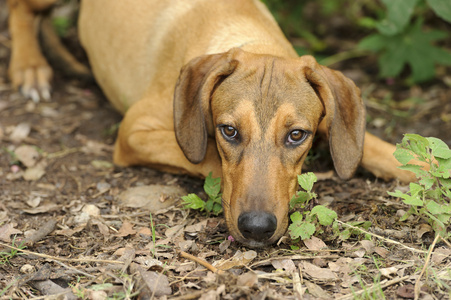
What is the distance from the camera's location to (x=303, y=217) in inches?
155

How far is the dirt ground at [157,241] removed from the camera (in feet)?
11.2

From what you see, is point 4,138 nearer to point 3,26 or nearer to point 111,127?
point 111,127

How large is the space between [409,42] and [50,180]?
4127 millimetres

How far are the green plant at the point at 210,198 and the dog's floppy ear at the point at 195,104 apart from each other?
226mm

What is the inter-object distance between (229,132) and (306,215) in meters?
0.75

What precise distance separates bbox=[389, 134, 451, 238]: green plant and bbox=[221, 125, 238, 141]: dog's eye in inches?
42.1

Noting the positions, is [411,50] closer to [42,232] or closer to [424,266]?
[424,266]

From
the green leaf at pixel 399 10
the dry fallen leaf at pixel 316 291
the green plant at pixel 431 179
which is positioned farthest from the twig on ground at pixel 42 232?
the green leaf at pixel 399 10

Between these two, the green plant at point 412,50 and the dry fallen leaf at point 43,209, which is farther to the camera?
the green plant at point 412,50

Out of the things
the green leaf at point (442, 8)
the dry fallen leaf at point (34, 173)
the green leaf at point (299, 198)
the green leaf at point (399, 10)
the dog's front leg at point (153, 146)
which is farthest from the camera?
the green leaf at point (399, 10)

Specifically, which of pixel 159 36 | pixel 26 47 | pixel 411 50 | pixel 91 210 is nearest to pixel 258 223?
pixel 91 210

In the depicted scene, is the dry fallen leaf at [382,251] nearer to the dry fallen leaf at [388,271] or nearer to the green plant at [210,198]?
the dry fallen leaf at [388,271]

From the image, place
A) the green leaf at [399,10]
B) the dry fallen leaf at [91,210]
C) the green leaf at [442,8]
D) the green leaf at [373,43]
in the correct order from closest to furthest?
the dry fallen leaf at [91,210] → the green leaf at [442,8] → the green leaf at [399,10] → the green leaf at [373,43]

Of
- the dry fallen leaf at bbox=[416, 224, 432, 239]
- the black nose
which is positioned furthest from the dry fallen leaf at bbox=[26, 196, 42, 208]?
the dry fallen leaf at bbox=[416, 224, 432, 239]
